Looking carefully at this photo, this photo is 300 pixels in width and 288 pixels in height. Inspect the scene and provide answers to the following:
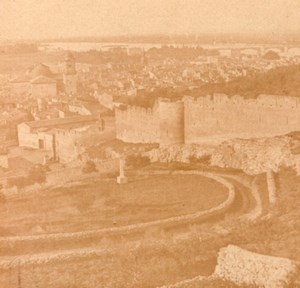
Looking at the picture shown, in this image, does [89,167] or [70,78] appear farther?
[70,78]

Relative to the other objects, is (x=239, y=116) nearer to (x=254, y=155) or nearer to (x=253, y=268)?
(x=254, y=155)

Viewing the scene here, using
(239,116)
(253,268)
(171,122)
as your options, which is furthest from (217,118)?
(253,268)

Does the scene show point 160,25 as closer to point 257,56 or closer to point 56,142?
point 56,142

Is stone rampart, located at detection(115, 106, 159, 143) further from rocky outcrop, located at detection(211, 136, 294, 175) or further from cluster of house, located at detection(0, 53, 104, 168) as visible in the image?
rocky outcrop, located at detection(211, 136, 294, 175)

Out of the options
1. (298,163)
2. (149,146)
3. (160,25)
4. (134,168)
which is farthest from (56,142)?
(298,163)

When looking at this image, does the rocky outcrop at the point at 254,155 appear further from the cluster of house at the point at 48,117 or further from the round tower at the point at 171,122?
the cluster of house at the point at 48,117

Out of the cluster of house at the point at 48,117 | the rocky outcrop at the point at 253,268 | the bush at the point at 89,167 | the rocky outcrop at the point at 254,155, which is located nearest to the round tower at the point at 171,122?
the rocky outcrop at the point at 254,155
